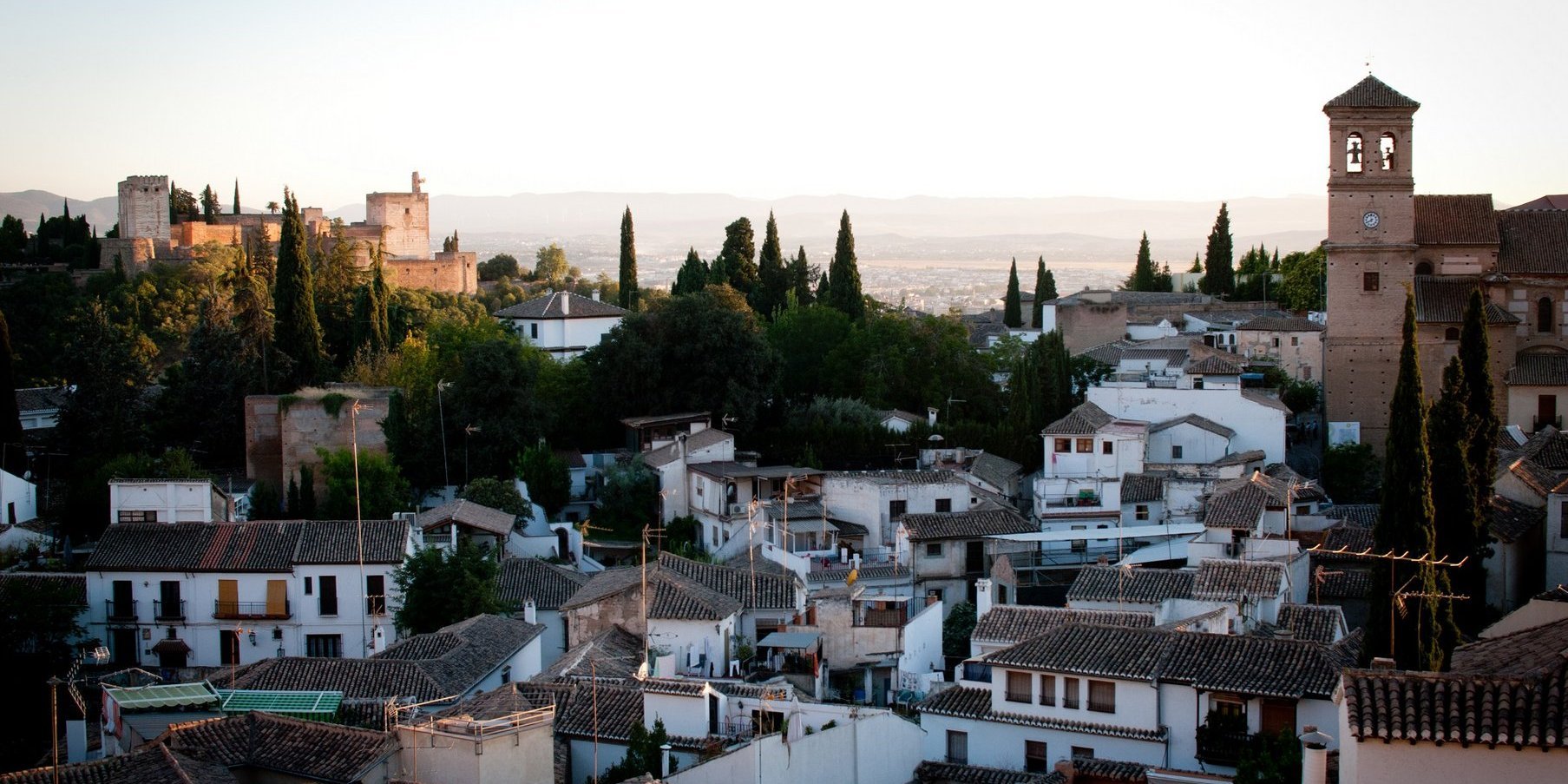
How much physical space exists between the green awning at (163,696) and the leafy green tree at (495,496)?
13131 millimetres

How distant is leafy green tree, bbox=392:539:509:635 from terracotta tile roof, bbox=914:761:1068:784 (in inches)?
385

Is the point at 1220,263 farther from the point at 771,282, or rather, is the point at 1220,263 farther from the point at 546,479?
the point at 546,479

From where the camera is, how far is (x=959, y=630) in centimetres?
2552

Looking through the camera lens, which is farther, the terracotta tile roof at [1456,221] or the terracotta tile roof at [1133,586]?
the terracotta tile roof at [1456,221]

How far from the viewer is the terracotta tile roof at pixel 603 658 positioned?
2020 centimetres

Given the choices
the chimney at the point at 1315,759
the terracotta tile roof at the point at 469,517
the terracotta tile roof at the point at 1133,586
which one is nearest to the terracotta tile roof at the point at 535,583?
the terracotta tile roof at the point at 469,517

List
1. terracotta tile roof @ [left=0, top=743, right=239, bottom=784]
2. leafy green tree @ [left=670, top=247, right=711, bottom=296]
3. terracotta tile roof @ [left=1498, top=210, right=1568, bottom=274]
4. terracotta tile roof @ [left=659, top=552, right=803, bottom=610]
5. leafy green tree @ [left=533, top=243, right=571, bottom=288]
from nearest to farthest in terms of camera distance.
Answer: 1. terracotta tile roof @ [left=0, top=743, right=239, bottom=784]
2. terracotta tile roof @ [left=659, top=552, right=803, bottom=610]
3. terracotta tile roof @ [left=1498, top=210, right=1568, bottom=274]
4. leafy green tree @ [left=670, top=247, right=711, bottom=296]
5. leafy green tree @ [left=533, top=243, right=571, bottom=288]

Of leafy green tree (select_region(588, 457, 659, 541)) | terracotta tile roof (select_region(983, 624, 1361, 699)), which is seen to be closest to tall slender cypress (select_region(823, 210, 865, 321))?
leafy green tree (select_region(588, 457, 659, 541))

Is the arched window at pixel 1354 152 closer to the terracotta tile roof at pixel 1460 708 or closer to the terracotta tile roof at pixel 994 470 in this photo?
the terracotta tile roof at pixel 994 470

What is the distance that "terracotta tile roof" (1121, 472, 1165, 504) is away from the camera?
30953mm

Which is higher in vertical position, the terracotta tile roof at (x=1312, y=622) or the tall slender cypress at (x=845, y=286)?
the tall slender cypress at (x=845, y=286)

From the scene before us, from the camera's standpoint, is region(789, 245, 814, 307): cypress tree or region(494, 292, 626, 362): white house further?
region(789, 245, 814, 307): cypress tree

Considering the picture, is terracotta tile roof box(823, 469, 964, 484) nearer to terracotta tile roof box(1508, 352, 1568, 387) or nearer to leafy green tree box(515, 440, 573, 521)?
leafy green tree box(515, 440, 573, 521)

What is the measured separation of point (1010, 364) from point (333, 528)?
21.8 metres
